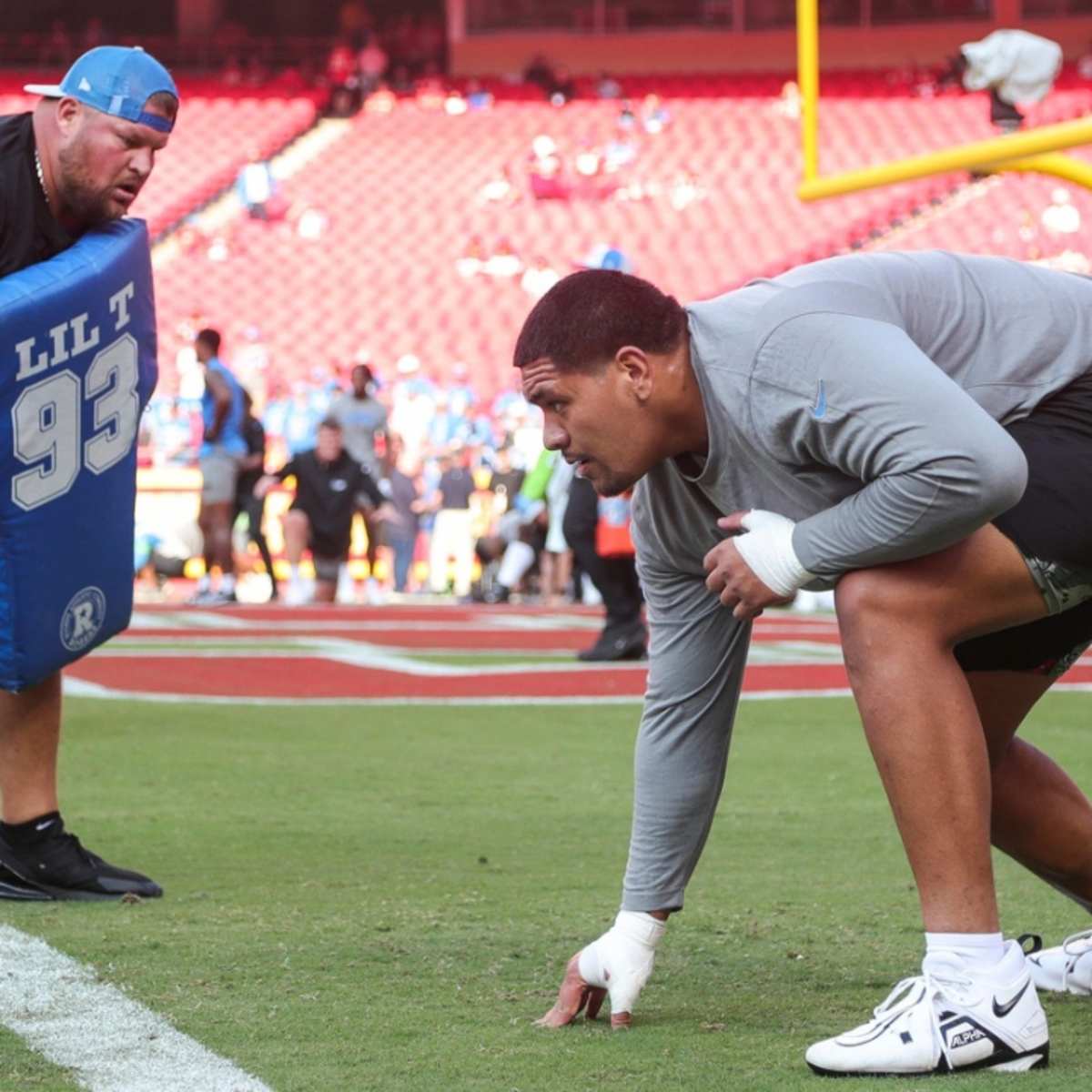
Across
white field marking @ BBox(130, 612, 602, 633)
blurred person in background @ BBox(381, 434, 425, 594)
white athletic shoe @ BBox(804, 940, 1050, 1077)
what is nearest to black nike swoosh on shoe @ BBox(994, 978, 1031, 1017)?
white athletic shoe @ BBox(804, 940, 1050, 1077)

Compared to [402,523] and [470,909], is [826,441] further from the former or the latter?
[402,523]

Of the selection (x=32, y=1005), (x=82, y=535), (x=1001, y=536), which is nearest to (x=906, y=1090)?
(x=1001, y=536)

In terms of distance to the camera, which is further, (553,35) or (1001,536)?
(553,35)

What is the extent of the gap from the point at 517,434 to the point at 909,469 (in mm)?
16676

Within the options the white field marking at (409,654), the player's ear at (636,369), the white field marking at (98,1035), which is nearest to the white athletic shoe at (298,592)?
the white field marking at (409,654)

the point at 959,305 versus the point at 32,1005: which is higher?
the point at 959,305

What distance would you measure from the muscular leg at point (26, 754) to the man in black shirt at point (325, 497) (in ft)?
36.7

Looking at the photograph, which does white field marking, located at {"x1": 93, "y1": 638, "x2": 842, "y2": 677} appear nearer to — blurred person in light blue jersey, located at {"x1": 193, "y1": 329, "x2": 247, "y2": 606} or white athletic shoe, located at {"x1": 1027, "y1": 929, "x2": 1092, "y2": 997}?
blurred person in light blue jersey, located at {"x1": 193, "y1": 329, "x2": 247, "y2": 606}

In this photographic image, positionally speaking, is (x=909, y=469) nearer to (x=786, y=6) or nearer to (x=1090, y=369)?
(x=1090, y=369)

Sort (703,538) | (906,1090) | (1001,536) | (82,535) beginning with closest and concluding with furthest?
(906,1090) < (1001,536) < (703,538) < (82,535)

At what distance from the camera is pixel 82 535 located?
162 inches

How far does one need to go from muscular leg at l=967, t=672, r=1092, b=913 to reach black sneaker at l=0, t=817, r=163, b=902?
1722 millimetres

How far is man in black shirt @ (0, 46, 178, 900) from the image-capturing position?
3.86 meters

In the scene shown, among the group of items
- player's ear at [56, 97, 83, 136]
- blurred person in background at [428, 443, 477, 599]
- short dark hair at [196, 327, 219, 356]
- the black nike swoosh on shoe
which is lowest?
blurred person in background at [428, 443, 477, 599]
